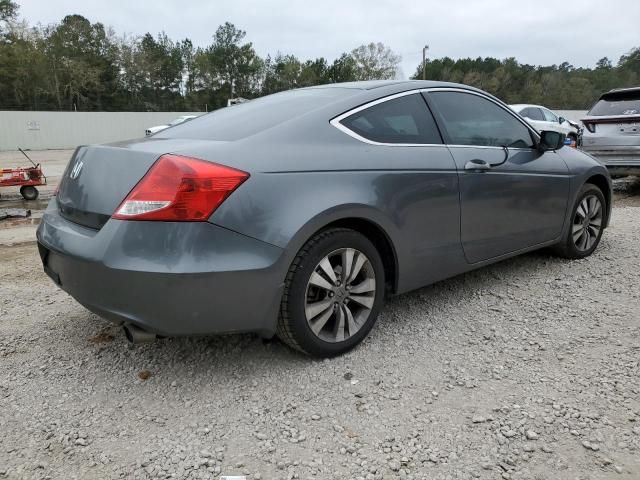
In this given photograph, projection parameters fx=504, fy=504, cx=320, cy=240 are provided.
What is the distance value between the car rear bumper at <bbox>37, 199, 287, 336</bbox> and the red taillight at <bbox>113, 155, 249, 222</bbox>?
4 centimetres

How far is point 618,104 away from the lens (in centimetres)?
813

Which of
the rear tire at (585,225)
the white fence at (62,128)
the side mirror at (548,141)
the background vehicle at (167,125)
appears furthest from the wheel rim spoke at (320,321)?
the white fence at (62,128)

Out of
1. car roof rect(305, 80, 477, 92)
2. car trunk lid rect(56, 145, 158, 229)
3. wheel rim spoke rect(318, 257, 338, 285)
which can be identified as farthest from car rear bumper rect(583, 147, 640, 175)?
car trunk lid rect(56, 145, 158, 229)

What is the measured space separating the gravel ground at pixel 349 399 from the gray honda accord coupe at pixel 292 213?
1.05ft

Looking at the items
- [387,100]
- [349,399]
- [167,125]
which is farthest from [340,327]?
[167,125]

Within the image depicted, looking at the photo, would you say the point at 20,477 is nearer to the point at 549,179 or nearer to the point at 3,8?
the point at 549,179

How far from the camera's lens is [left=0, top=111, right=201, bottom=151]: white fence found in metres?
29.6

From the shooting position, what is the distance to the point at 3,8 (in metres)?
51.3

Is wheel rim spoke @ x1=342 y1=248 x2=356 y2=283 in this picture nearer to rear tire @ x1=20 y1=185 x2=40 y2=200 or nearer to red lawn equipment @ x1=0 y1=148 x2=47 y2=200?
red lawn equipment @ x1=0 y1=148 x2=47 y2=200

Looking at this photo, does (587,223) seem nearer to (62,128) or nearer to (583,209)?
(583,209)

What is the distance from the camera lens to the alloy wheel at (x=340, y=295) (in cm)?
255

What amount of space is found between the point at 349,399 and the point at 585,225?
10.1 feet

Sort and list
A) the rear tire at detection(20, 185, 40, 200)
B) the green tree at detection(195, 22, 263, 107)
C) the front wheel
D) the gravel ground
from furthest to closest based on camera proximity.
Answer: the green tree at detection(195, 22, 263, 107), the rear tire at detection(20, 185, 40, 200), the front wheel, the gravel ground

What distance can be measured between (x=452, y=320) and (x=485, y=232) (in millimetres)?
627
